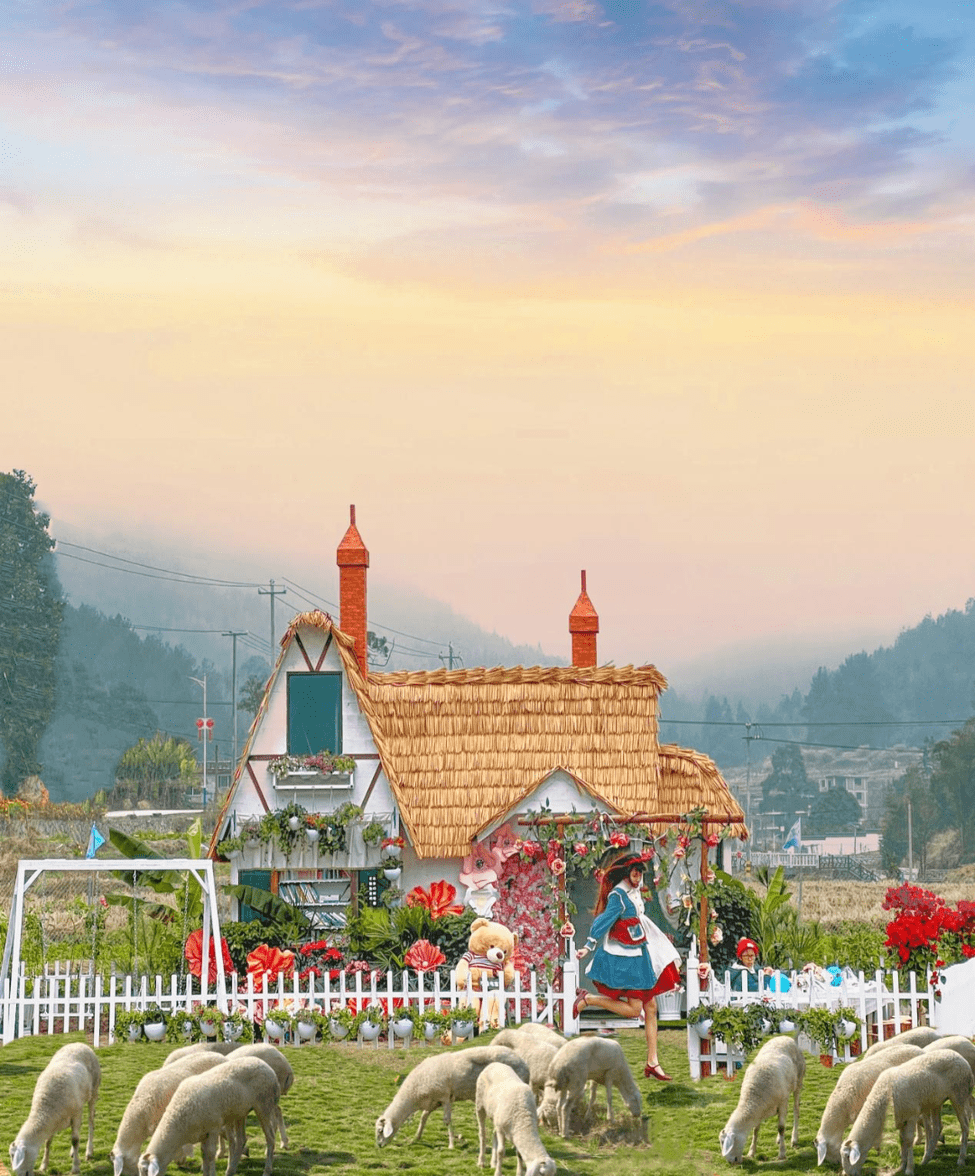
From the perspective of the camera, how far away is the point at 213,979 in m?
22.4

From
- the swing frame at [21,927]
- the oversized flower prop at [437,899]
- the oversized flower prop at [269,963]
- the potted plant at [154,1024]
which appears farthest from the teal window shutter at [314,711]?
the potted plant at [154,1024]

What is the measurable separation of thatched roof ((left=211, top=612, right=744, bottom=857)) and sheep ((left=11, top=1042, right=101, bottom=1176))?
452 inches

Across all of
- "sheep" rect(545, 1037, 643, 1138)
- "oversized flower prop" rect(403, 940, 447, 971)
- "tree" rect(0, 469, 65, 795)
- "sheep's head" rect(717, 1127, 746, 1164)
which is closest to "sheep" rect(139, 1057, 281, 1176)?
"sheep" rect(545, 1037, 643, 1138)

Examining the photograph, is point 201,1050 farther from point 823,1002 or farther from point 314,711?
point 314,711

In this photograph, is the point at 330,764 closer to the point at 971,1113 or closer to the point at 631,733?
the point at 631,733

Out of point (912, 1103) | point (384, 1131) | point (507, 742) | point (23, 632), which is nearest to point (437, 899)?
point (507, 742)

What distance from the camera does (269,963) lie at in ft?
76.2

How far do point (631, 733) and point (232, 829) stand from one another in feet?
21.6

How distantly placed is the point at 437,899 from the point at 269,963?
111 inches

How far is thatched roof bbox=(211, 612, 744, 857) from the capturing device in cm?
2498

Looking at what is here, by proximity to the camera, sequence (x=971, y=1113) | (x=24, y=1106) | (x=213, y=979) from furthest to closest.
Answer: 1. (x=213, y=979)
2. (x=24, y=1106)
3. (x=971, y=1113)

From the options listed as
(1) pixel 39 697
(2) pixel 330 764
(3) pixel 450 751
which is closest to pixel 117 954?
(2) pixel 330 764

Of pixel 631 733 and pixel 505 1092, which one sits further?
pixel 631 733

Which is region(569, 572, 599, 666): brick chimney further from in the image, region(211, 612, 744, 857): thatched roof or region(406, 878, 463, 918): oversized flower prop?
region(406, 878, 463, 918): oversized flower prop
